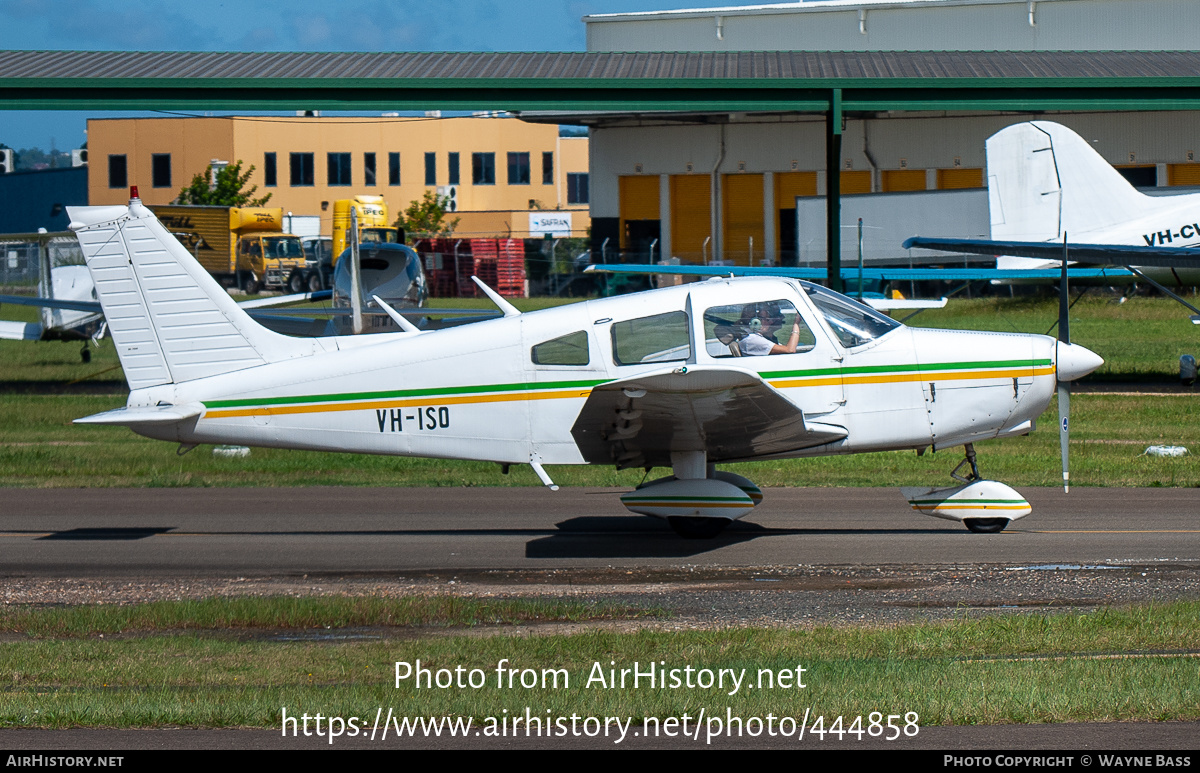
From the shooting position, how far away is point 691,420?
9.42m

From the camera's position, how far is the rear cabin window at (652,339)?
941 cm

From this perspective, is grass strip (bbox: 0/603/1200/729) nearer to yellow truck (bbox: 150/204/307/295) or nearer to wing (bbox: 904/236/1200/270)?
wing (bbox: 904/236/1200/270)

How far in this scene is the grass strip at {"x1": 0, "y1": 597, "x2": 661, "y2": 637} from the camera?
297 inches

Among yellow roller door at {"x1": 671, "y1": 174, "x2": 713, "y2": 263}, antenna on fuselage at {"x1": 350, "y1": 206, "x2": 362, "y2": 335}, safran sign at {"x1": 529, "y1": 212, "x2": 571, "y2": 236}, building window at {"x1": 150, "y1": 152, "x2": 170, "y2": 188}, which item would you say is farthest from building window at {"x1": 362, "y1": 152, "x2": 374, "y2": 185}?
antenna on fuselage at {"x1": 350, "y1": 206, "x2": 362, "y2": 335}

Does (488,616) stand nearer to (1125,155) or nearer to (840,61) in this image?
(840,61)

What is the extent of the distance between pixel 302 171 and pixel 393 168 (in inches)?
205

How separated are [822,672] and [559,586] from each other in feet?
9.57

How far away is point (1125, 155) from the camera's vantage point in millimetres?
39719

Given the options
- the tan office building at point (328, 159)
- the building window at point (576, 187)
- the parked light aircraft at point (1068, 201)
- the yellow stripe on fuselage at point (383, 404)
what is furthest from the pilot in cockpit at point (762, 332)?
the building window at point (576, 187)

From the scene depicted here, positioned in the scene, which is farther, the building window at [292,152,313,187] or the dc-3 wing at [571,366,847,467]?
the building window at [292,152,313,187]

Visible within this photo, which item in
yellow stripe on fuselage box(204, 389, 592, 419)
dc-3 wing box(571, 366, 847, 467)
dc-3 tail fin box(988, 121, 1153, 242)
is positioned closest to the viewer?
dc-3 wing box(571, 366, 847, 467)

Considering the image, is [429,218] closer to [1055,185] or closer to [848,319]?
[1055,185]

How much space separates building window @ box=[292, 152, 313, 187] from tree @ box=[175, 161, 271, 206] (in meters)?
4.70
